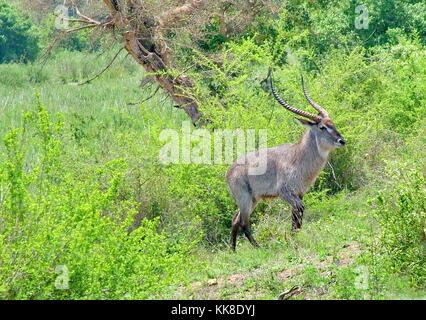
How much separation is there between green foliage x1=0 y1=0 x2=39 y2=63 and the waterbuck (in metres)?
20.6

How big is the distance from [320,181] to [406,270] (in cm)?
407

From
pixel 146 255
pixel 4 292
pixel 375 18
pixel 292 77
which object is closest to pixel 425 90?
pixel 292 77

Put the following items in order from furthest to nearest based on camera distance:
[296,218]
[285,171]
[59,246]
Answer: [285,171] < [296,218] < [59,246]

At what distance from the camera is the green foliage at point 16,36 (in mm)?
29203

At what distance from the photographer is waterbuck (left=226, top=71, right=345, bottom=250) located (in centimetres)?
970

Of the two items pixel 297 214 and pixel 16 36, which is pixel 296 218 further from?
pixel 16 36

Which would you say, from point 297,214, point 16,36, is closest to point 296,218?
point 297,214

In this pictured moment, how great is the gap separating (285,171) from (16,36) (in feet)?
72.4

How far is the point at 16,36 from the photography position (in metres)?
30.0

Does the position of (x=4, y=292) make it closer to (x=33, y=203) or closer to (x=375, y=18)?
(x=33, y=203)

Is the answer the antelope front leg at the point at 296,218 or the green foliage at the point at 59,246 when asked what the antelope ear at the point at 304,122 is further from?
the green foliage at the point at 59,246

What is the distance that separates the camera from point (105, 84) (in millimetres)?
27016

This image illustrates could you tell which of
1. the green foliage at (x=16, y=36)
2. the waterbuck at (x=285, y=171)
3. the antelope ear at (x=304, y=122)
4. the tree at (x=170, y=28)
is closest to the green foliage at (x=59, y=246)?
the waterbuck at (x=285, y=171)

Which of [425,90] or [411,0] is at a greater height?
[411,0]
